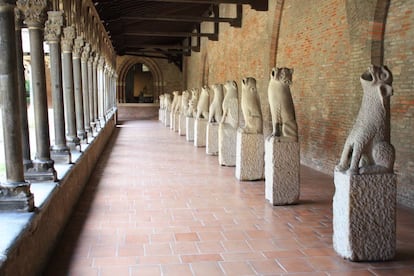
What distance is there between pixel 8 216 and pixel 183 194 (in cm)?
291

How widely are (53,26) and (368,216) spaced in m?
4.54

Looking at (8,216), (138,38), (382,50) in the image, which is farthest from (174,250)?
(138,38)

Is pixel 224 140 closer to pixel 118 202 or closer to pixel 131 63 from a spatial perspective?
pixel 118 202

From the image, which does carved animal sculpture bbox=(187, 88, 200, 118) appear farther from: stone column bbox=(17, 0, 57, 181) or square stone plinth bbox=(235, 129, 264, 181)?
stone column bbox=(17, 0, 57, 181)

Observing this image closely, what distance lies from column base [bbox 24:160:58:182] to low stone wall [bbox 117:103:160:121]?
62.3ft

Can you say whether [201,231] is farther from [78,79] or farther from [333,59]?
[78,79]

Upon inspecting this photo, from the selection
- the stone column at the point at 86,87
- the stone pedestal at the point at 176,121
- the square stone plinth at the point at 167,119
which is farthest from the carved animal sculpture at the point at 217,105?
the square stone plinth at the point at 167,119

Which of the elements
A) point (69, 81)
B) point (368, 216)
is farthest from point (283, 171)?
point (69, 81)

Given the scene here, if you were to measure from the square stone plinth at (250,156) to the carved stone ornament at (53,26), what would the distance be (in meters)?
3.07

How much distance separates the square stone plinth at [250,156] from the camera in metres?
6.50

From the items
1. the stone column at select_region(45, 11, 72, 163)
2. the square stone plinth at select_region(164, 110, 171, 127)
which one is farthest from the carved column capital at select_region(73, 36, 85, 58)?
the square stone plinth at select_region(164, 110, 171, 127)

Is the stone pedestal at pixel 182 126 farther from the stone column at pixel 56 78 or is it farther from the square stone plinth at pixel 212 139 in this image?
the stone column at pixel 56 78

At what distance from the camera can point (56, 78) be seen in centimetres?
557

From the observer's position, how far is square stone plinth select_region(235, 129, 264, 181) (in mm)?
6497
